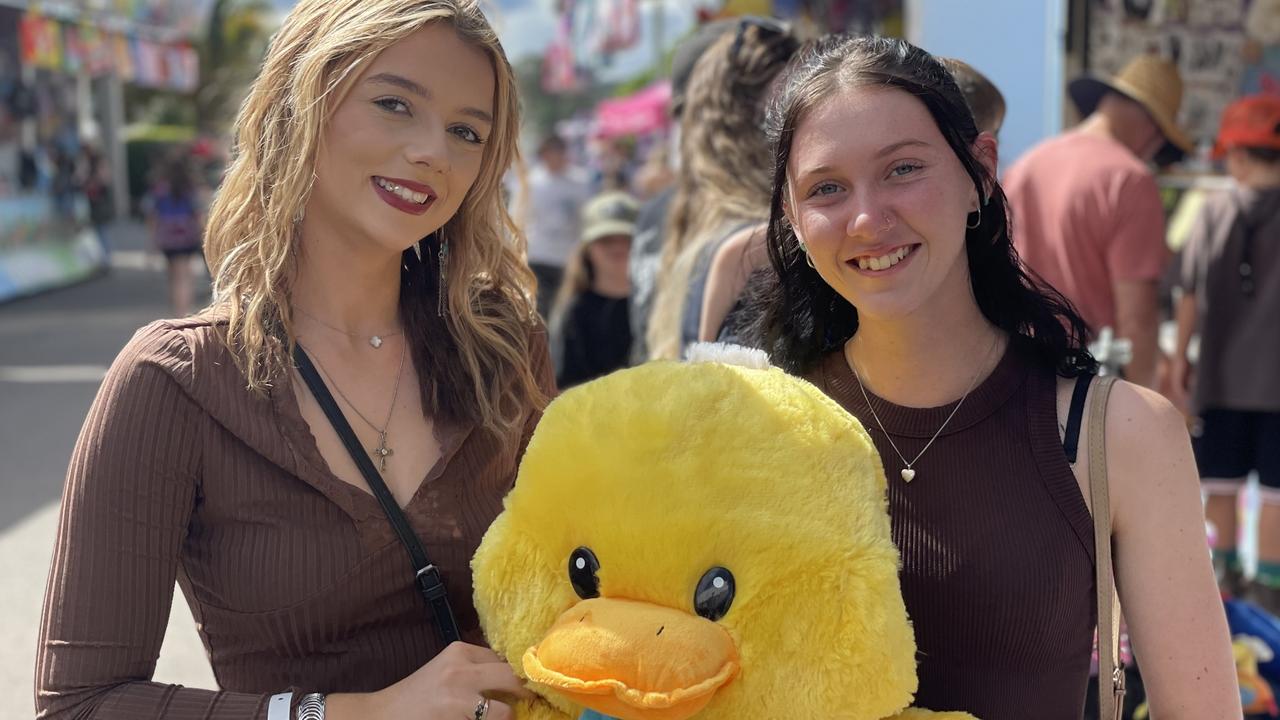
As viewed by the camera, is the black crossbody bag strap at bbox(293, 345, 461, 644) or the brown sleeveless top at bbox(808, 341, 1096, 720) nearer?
the brown sleeveless top at bbox(808, 341, 1096, 720)

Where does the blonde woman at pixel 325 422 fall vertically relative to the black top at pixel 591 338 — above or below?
above

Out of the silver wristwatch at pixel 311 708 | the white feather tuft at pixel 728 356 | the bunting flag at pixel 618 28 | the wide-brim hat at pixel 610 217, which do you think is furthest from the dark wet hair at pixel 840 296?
the bunting flag at pixel 618 28

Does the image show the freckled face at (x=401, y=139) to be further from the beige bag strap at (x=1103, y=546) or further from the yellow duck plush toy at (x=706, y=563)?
the beige bag strap at (x=1103, y=546)

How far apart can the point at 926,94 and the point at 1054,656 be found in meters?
0.81

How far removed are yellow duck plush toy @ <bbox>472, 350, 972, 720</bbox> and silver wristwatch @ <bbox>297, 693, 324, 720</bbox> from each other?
292 millimetres

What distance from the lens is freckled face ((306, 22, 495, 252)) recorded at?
1.92m

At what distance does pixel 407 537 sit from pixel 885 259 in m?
0.79

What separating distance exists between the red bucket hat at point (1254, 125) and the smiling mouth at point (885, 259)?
12.3 ft

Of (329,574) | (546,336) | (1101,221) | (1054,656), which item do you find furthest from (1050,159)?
(329,574)

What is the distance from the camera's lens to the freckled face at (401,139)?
192 centimetres

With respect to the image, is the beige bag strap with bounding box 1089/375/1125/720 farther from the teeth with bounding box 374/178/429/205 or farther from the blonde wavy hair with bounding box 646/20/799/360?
the blonde wavy hair with bounding box 646/20/799/360

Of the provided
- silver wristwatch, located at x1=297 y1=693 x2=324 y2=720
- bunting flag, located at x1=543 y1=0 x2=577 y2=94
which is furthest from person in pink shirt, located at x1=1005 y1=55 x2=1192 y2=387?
bunting flag, located at x1=543 y1=0 x2=577 y2=94

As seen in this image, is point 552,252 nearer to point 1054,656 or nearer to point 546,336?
point 546,336

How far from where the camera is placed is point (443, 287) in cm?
216
